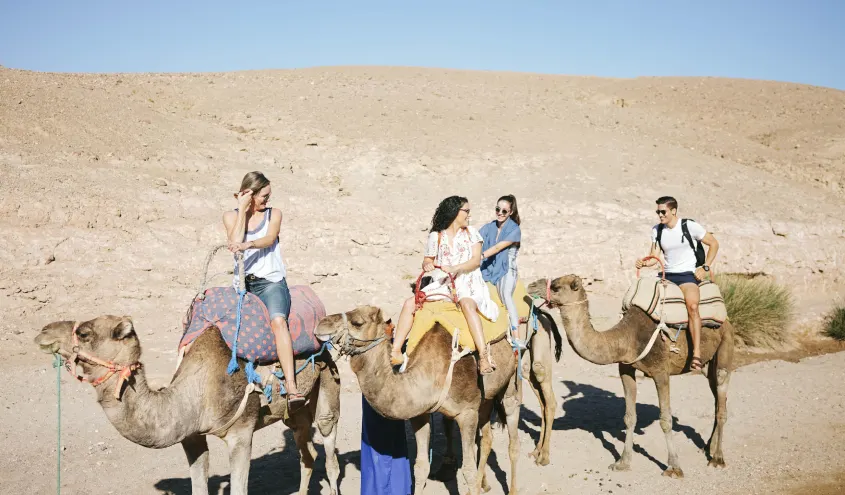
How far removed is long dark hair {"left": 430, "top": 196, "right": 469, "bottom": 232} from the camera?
248 inches

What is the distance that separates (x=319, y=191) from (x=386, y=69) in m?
30.6

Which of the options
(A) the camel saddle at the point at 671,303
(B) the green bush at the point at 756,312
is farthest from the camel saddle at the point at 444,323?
A: (B) the green bush at the point at 756,312

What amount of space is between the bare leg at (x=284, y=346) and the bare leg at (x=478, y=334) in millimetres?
1521

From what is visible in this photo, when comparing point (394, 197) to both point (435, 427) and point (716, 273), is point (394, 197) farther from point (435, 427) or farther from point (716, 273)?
point (435, 427)

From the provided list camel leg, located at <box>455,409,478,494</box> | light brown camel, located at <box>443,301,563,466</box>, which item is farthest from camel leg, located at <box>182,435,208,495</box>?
light brown camel, located at <box>443,301,563,466</box>

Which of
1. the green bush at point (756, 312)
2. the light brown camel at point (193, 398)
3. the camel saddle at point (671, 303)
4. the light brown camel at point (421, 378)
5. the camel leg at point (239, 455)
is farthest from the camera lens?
the green bush at point (756, 312)

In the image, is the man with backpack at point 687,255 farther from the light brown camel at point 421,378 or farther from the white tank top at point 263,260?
the white tank top at point 263,260

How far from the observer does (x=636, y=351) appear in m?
7.79

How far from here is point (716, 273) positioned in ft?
53.1

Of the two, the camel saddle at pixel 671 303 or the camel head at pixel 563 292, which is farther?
the camel saddle at pixel 671 303

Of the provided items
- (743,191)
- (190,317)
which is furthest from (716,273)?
(190,317)

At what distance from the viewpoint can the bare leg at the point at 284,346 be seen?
5812 millimetres

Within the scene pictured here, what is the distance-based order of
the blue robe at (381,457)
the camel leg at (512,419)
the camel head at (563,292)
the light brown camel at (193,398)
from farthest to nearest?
1. the camel head at (563,292)
2. the camel leg at (512,419)
3. the blue robe at (381,457)
4. the light brown camel at (193,398)

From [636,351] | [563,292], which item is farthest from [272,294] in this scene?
[636,351]
